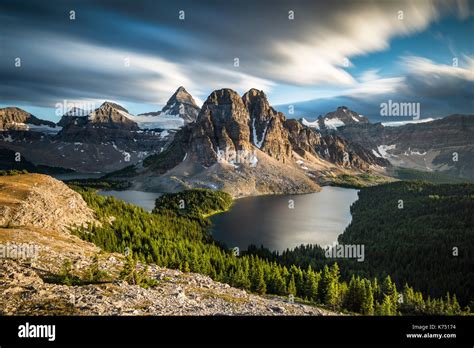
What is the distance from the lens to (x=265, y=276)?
4862 centimetres

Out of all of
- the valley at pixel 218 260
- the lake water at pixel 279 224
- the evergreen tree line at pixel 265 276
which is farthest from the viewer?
the lake water at pixel 279 224

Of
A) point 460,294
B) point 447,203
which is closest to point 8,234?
point 460,294

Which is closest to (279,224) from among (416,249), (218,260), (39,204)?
(416,249)

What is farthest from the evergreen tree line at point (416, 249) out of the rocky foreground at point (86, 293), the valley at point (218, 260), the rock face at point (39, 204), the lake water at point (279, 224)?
the rocky foreground at point (86, 293)

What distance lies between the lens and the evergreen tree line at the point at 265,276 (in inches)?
1538

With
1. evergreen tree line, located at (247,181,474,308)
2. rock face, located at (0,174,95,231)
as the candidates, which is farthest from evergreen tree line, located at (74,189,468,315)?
evergreen tree line, located at (247,181,474,308)

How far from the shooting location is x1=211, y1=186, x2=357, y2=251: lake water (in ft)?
293

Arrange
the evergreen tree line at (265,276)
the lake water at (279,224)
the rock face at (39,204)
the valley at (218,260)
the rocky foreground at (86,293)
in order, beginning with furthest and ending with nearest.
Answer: the lake water at (279,224), the rock face at (39,204), the evergreen tree line at (265,276), the valley at (218,260), the rocky foreground at (86,293)

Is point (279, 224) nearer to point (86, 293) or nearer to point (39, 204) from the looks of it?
point (39, 204)

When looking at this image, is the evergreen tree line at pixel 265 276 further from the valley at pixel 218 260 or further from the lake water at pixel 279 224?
the lake water at pixel 279 224

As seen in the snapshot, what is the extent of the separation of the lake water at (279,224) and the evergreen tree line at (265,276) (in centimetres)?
1779

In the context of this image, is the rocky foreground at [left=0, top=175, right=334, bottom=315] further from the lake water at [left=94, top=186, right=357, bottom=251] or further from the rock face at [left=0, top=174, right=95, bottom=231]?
the lake water at [left=94, top=186, right=357, bottom=251]
